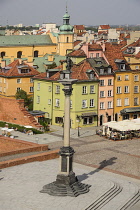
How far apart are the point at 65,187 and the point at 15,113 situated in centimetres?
3016

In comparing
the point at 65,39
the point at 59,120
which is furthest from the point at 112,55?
the point at 65,39

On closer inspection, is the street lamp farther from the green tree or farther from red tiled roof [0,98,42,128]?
the green tree

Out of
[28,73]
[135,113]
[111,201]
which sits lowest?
[111,201]

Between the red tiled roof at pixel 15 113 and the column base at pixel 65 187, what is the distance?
27329 mm

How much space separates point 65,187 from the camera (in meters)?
31.7

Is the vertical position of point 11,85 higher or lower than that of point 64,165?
higher

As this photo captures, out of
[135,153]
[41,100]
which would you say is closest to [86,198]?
[135,153]

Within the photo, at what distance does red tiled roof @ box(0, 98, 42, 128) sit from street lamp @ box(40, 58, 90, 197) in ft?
89.8

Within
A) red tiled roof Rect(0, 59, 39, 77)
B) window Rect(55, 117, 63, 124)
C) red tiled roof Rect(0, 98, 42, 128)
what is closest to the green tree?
red tiled roof Rect(0, 59, 39, 77)

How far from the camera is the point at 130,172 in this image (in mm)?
39781

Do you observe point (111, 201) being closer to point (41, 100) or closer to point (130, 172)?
point (130, 172)

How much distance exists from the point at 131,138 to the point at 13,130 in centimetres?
1271

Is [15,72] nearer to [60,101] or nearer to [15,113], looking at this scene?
[60,101]

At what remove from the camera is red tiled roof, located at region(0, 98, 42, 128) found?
59.6 metres
